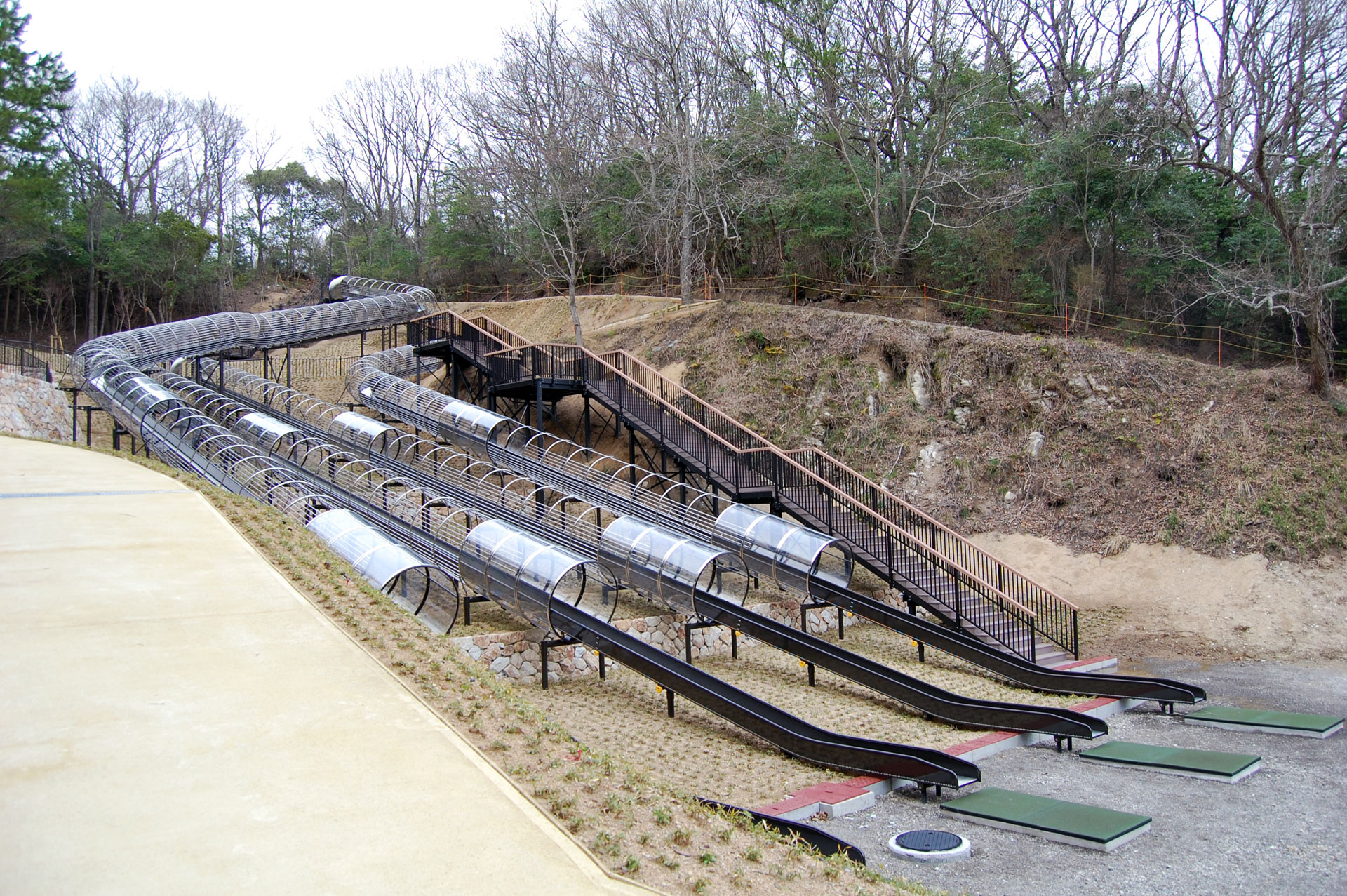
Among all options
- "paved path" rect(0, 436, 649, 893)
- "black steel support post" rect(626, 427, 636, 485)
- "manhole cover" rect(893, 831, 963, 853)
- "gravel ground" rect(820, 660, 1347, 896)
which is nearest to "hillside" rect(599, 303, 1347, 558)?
"black steel support post" rect(626, 427, 636, 485)

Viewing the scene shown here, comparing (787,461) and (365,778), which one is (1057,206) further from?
(365,778)

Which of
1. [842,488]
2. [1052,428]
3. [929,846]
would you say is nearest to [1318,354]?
[1052,428]

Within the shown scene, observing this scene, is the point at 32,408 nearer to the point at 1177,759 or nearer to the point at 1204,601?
the point at 1177,759

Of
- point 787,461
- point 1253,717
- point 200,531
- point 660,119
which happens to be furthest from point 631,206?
point 1253,717

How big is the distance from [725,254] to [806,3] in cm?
932

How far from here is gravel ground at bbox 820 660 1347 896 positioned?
7617 millimetres

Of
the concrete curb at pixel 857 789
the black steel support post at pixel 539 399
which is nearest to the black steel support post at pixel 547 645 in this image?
the concrete curb at pixel 857 789

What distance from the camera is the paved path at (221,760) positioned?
5051mm

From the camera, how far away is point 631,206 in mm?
34094

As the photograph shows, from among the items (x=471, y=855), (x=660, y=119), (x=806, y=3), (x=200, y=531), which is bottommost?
(x=471, y=855)

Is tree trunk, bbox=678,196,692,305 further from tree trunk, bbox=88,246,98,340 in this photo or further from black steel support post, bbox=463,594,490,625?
tree trunk, bbox=88,246,98,340

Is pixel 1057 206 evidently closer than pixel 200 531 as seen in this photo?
No

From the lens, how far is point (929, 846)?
8.32 m

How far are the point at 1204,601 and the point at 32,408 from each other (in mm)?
30055
